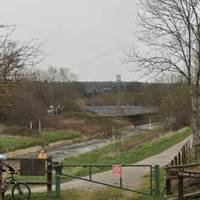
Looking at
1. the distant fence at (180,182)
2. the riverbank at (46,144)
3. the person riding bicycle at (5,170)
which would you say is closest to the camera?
the distant fence at (180,182)

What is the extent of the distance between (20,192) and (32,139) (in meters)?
43.5

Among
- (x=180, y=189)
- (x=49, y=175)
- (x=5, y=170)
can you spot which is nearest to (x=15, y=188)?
(x=5, y=170)

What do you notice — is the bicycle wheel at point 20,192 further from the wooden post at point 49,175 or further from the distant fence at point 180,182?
the distant fence at point 180,182

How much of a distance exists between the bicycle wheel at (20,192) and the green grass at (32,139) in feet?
102

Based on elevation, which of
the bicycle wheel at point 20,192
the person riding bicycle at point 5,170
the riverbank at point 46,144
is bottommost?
the riverbank at point 46,144

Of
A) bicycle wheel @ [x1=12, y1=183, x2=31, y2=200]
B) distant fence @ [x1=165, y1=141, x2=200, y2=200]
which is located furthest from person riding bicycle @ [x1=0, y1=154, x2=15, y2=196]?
distant fence @ [x1=165, y1=141, x2=200, y2=200]

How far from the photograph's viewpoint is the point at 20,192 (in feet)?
48.0

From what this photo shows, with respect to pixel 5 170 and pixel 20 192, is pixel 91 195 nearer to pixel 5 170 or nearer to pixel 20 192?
pixel 20 192

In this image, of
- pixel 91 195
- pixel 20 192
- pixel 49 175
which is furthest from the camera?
pixel 91 195

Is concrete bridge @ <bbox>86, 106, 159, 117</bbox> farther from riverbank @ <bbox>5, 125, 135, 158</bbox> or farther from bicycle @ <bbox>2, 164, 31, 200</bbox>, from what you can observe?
bicycle @ <bbox>2, 164, 31, 200</bbox>

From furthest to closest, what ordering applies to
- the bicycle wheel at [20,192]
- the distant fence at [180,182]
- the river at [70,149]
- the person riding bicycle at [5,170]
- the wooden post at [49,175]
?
the river at [70,149] → the wooden post at [49,175] → the bicycle wheel at [20,192] → the person riding bicycle at [5,170] → the distant fence at [180,182]

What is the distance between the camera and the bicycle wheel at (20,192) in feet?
47.8

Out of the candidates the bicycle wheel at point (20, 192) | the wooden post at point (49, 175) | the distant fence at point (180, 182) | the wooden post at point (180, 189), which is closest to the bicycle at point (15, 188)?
the bicycle wheel at point (20, 192)

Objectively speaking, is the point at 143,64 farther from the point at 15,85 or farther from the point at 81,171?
the point at 15,85
